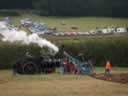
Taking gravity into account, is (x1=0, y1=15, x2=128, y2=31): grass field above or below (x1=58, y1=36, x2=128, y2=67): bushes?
above

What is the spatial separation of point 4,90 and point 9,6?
5125 centimetres

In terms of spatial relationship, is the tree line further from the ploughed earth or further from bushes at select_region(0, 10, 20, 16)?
the ploughed earth

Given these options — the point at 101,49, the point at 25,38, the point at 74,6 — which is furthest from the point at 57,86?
the point at 74,6

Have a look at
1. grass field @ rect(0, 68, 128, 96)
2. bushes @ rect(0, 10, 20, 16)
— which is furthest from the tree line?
grass field @ rect(0, 68, 128, 96)

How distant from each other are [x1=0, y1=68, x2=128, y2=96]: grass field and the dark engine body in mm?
1562

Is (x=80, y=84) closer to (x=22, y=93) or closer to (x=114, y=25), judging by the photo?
(x=22, y=93)

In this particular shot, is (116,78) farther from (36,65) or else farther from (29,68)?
(29,68)

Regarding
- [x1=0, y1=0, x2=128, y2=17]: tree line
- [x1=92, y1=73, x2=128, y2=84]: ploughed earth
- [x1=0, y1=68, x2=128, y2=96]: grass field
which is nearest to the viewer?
[x1=0, y1=68, x2=128, y2=96]: grass field

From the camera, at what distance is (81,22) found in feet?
221

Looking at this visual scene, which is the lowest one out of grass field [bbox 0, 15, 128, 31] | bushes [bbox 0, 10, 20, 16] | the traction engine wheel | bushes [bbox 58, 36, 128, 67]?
the traction engine wheel

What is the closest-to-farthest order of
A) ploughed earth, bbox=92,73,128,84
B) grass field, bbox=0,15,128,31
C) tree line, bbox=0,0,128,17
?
ploughed earth, bbox=92,73,128,84 → grass field, bbox=0,15,128,31 → tree line, bbox=0,0,128,17

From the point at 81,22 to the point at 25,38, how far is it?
27874 mm

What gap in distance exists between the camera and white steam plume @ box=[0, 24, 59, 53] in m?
38.7

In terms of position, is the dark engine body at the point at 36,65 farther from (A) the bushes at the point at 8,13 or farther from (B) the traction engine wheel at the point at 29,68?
(A) the bushes at the point at 8,13
